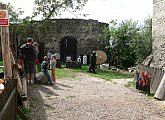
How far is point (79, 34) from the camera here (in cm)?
2847

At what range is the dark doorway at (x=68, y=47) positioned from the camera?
28625 millimetres

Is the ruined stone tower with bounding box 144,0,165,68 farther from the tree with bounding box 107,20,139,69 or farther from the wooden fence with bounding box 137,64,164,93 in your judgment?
the tree with bounding box 107,20,139,69

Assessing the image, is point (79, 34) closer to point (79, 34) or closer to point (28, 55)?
point (79, 34)

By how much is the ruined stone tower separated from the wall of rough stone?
33.4 ft

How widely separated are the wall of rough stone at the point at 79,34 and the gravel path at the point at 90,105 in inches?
630

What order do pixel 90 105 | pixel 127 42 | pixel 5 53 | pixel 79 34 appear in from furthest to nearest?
pixel 79 34
pixel 127 42
pixel 90 105
pixel 5 53

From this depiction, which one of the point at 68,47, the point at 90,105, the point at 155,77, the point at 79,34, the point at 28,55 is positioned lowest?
the point at 90,105

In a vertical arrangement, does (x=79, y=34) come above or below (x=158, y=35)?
above

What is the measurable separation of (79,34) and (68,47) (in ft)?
5.02

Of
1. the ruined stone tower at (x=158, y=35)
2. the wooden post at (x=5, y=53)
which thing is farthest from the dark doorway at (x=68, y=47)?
the wooden post at (x=5, y=53)

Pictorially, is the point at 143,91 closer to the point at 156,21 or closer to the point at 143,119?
the point at 143,119

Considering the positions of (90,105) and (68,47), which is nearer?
(90,105)

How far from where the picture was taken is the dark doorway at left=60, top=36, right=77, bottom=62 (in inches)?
1127

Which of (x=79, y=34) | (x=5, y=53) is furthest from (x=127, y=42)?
(x=5, y=53)
